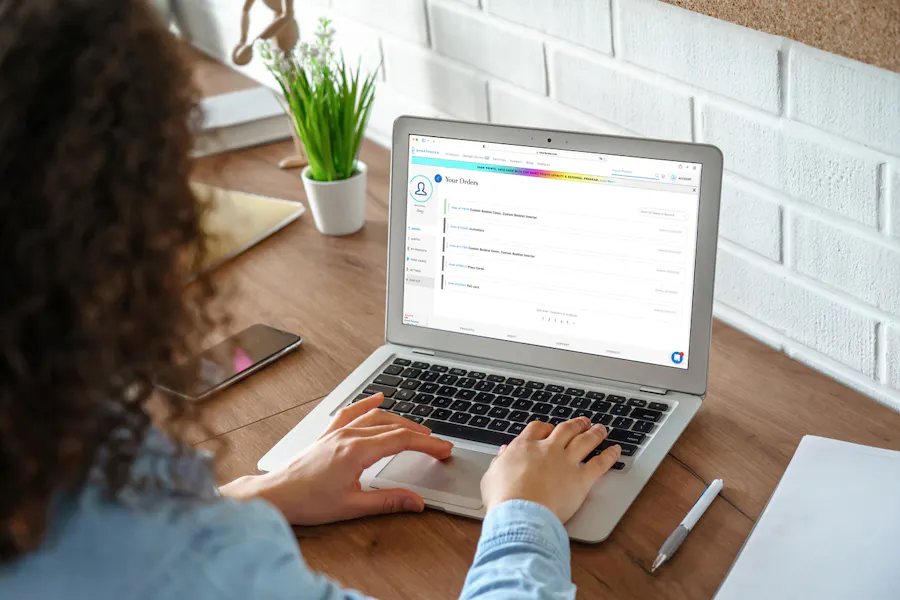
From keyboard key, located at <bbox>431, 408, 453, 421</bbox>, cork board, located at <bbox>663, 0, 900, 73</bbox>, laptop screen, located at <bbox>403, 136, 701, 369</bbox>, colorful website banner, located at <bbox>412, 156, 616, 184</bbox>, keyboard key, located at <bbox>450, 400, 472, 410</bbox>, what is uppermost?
cork board, located at <bbox>663, 0, 900, 73</bbox>

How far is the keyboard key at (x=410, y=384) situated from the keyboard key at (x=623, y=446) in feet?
0.77

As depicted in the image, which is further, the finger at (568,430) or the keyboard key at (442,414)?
the keyboard key at (442,414)

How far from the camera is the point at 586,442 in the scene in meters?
0.95

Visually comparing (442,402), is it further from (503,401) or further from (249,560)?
(249,560)

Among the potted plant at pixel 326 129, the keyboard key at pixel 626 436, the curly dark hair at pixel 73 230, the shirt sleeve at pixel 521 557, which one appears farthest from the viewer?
the potted plant at pixel 326 129

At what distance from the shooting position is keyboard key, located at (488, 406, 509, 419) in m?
1.04

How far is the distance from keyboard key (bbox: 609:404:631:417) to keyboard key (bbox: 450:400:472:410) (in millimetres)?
154

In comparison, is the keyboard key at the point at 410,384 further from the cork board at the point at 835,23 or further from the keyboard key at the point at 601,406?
the cork board at the point at 835,23

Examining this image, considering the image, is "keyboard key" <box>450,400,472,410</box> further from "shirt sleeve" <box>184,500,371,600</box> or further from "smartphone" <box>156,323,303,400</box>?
"shirt sleeve" <box>184,500,371,600</box>

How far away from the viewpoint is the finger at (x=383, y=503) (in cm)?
93

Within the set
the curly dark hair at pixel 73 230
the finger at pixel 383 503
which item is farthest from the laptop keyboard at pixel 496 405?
the curly dark hair at pixel 73 230

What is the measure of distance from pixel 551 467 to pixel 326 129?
746mm

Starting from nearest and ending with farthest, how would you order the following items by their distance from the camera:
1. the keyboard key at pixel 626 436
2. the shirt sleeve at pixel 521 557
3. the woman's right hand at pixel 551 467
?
the shirt sleeve at pixel 521 557 → the woman's right hand at pixel 551 467 → the keyboard key at pixel 626 436

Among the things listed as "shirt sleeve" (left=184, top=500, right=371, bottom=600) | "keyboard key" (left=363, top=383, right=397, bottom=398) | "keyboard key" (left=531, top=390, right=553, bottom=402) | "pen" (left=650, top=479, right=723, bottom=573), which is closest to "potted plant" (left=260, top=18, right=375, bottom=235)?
"keyboard key" (left=363, top=383, right=397, bottom=398)
